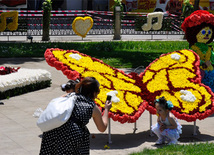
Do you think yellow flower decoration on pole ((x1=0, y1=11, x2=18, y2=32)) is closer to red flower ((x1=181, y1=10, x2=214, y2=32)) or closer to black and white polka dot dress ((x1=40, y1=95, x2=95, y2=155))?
red flower ((x1=181, y1=10, x2=214, y2=32))

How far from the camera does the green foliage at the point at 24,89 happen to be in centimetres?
1100

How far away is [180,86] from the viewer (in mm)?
8680

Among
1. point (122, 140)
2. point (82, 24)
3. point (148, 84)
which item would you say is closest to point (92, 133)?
point (122, 140)

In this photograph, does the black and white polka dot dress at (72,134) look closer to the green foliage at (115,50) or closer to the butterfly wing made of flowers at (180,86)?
the butterfly wing made of flowers at (180,86)

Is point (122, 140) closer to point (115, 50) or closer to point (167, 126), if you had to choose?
point (167, 126)

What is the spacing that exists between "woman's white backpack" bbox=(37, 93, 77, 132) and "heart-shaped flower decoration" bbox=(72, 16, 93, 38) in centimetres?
1829

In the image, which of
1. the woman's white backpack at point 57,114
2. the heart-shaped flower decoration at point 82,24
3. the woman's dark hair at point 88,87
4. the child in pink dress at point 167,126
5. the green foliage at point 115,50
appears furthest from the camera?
the heart-shaped flower decoration at point 82,24

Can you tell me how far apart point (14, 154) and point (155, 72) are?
3560 millimetres

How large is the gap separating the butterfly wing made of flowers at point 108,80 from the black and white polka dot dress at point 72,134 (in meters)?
3.05

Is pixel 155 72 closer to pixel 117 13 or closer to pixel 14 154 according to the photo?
pixel 14 154

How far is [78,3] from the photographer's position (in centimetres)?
4131

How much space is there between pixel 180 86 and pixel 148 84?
2.07 feet

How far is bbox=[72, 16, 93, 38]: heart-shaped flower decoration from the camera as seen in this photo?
73.7 ft

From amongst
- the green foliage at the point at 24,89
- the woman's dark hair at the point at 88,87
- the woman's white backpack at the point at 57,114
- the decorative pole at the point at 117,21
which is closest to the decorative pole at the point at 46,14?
the decorative pole at the point at 117,21
